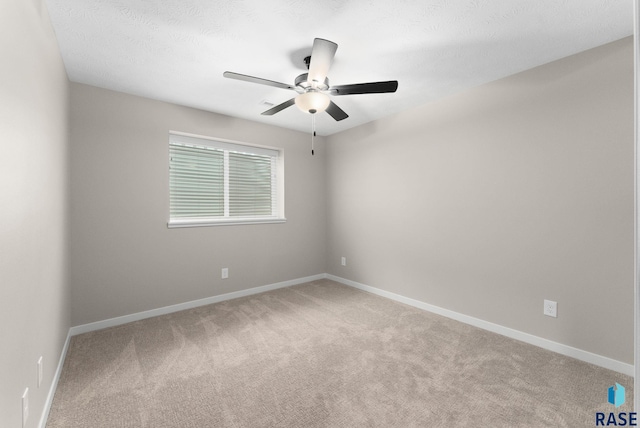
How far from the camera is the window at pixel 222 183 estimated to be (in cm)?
330

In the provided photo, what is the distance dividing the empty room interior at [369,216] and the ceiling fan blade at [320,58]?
0.05ft

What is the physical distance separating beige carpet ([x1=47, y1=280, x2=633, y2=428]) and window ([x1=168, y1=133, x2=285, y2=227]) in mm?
1303

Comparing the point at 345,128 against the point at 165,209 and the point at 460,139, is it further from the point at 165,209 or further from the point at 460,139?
the point at 165,209

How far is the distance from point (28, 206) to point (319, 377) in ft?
6.26

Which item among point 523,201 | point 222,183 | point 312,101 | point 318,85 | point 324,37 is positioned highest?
point 324,37

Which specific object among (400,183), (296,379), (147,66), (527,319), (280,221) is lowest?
(296,379)

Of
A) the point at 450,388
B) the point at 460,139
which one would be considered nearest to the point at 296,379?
the point at 450,388

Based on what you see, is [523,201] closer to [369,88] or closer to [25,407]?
[369,88]

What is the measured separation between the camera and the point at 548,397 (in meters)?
1.72

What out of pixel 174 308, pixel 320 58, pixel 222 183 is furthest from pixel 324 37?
pixel 174 308

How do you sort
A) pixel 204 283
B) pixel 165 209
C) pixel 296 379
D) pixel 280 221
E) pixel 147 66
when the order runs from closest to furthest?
pixel 296 379, pixel 147 66, pixel 165 209, pixel 204 283, pixel 280 221

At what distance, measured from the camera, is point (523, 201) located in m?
2.45

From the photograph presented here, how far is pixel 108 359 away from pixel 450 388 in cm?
250

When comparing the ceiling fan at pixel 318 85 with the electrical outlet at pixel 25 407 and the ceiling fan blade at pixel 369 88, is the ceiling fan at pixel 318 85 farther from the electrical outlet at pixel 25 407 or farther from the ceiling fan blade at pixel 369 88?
the electrical outlet at pixel 25 407
